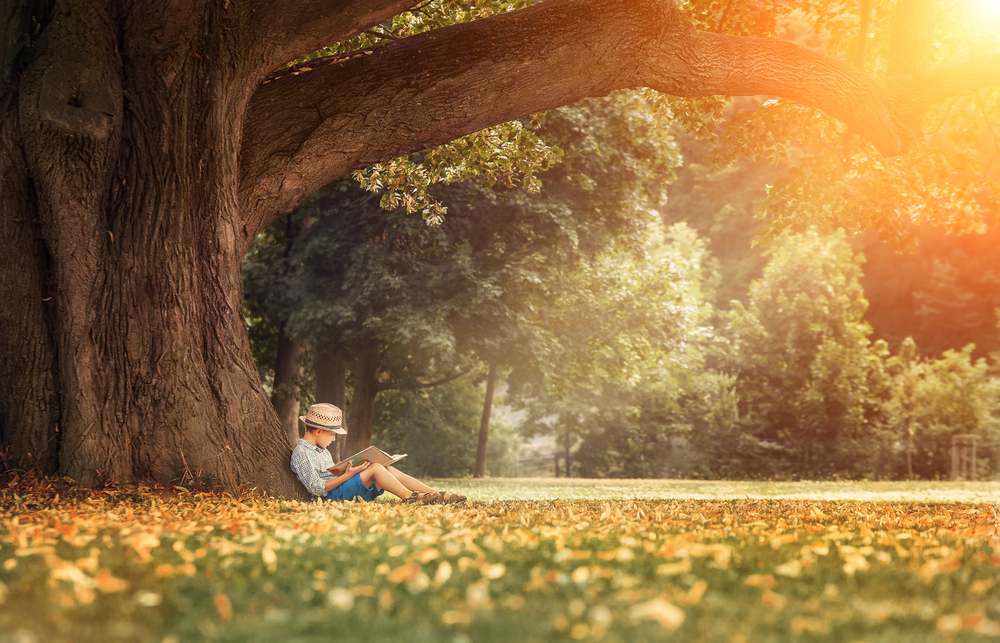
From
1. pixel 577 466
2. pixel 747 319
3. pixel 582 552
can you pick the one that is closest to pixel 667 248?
pixel 747 319

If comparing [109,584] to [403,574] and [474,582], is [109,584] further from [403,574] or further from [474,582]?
[474,582]

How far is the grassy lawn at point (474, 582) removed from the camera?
7.20 feet

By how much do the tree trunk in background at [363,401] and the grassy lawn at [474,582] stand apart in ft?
49.4

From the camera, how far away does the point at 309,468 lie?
6812 mm

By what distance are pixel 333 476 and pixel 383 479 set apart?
0.52m

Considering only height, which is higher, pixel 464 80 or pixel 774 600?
pixel 464 80

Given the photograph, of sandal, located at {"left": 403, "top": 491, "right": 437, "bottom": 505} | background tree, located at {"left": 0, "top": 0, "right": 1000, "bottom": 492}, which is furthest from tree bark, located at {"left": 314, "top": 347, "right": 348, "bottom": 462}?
sandal, located at {"left": 403, "top": 491, "right": 437, "bottom": 505}

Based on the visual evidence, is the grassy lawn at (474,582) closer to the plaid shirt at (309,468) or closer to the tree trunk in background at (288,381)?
the plaid shirt at (309,468)

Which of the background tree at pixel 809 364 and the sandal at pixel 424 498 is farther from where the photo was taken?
the background tree at pixel 809 364

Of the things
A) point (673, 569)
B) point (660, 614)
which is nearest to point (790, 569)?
point (673, 569)

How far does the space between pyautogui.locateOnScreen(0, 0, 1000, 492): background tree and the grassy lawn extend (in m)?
1.94

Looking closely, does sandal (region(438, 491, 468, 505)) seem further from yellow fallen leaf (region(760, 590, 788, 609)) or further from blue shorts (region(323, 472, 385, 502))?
yellow fallen leaf (region(760, 590, 788, 609))

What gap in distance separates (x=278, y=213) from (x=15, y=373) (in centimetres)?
268

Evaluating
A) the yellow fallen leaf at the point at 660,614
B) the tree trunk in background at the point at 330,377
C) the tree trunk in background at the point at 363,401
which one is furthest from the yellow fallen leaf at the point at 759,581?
the tree trunk in background at the point at 363,401
